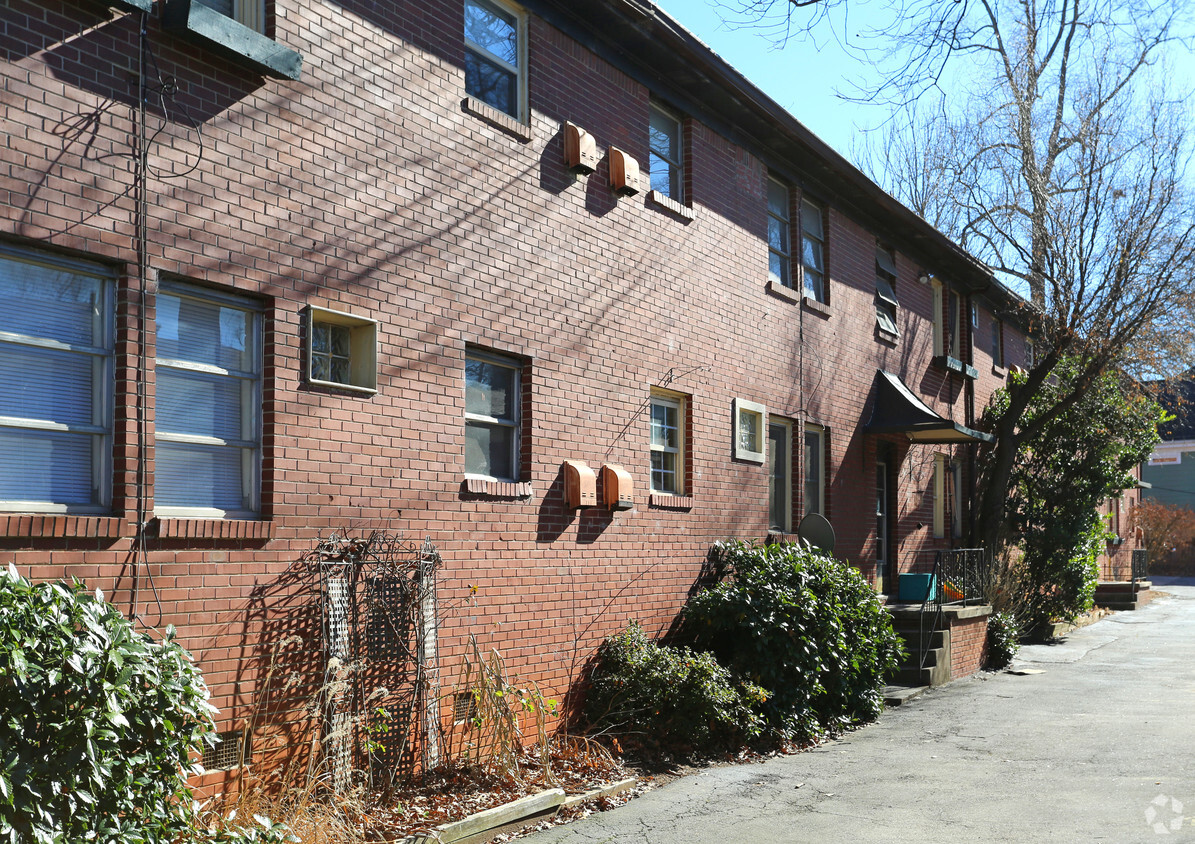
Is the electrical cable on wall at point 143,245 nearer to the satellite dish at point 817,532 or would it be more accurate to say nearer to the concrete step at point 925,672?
the satellite dish at point 817,532

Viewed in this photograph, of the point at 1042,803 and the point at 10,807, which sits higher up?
the point at 10,807

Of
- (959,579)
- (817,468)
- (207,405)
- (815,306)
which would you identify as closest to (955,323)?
(959,579)

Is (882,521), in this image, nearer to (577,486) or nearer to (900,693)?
(900,693)

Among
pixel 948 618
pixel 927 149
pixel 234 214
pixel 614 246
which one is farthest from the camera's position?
pixel 927 149

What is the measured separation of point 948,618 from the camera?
48.2ft

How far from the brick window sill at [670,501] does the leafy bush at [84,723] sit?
633 centimetres

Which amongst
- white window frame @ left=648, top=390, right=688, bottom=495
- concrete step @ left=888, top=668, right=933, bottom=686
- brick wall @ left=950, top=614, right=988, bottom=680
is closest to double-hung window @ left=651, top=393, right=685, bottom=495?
white window frame @ left=648, top=390, right=688, bottom=495

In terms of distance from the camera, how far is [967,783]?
8.57m

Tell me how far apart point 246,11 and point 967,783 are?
7621 mm

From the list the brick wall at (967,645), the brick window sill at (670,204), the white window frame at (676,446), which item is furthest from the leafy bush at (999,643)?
the brick window sill at (670,204)

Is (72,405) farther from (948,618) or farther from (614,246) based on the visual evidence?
(948,618)

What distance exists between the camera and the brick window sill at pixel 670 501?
36.2 feet

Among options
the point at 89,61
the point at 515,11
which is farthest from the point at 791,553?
the point at 89,61

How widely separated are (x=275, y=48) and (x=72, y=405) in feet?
8.39
